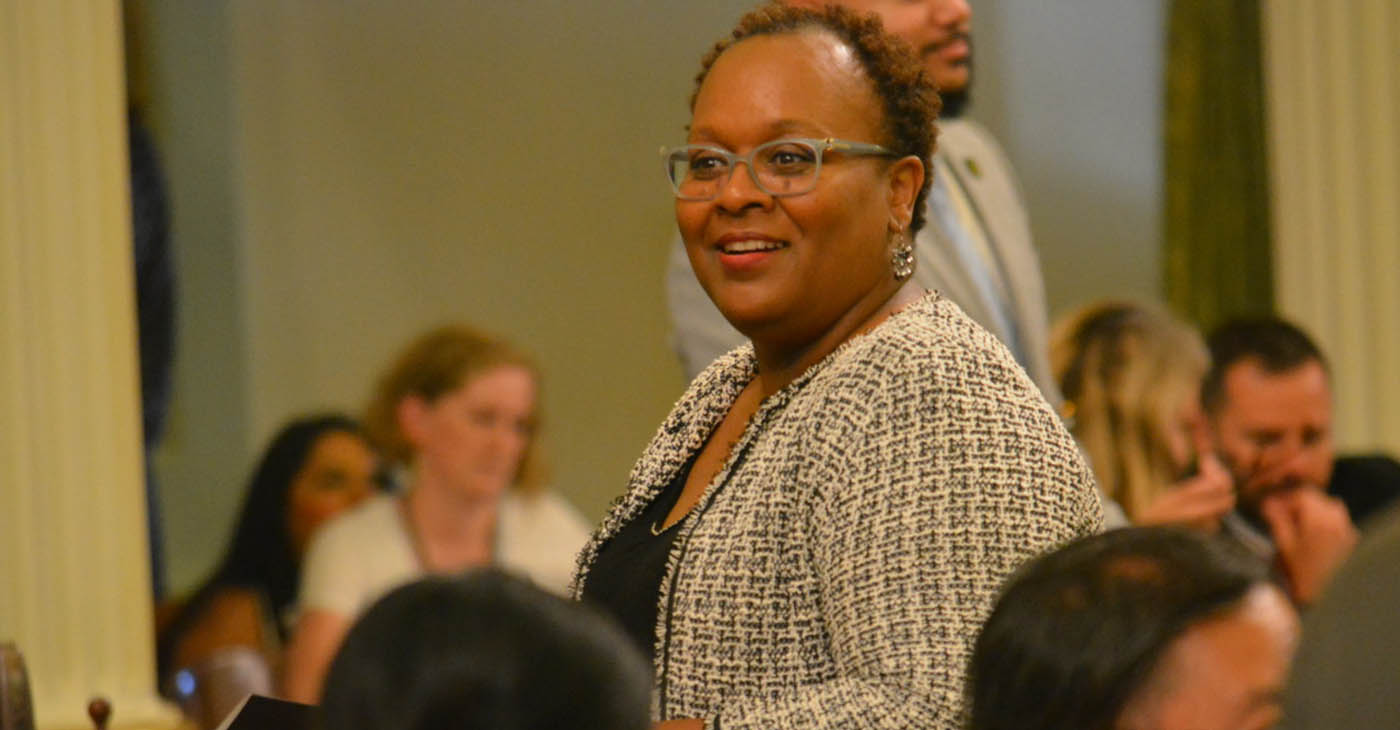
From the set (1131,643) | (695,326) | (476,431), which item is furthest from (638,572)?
(476,431)

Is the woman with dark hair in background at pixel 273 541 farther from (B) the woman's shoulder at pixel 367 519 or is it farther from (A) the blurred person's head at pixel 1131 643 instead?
(A) the blurred person's head at pixel 1131 643

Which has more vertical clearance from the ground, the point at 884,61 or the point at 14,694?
the point at 884,61

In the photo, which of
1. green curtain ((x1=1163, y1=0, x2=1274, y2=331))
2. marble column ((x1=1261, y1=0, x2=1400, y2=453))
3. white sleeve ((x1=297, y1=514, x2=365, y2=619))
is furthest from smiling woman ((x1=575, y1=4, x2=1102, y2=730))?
green curtain ((x1=1163, y1=0, x2=1274, y2=331))

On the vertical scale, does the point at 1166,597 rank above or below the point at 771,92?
below

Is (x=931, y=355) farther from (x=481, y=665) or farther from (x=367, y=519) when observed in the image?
(x=367, y=519)

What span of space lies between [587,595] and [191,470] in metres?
5.39

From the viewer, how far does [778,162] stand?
1.81 m

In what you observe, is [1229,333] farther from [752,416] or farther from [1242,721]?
[1242,721]

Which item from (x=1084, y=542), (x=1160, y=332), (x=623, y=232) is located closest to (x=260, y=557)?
(x=1160, y=332)

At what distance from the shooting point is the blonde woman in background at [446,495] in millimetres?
4434

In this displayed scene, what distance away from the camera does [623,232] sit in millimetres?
7758

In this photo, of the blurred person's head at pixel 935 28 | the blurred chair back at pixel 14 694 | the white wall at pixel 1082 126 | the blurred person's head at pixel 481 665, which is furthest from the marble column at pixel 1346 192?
the blurred person's head at pixel 481 665

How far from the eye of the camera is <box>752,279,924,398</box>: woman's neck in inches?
73.3

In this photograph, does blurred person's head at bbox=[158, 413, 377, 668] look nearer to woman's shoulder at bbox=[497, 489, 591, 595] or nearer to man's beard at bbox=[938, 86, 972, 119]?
woman's shoulder at bbox=[497, 489, 591, 595]
